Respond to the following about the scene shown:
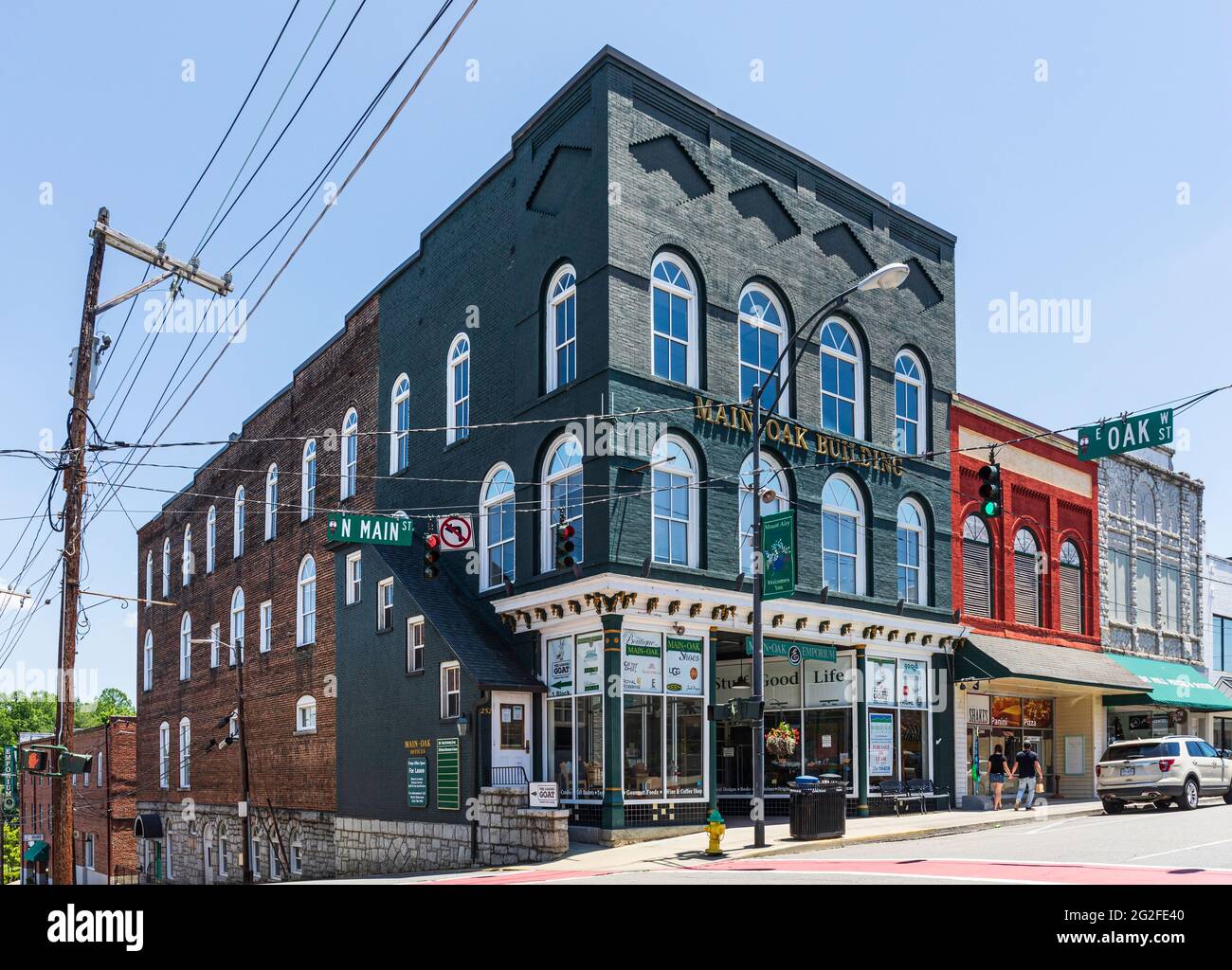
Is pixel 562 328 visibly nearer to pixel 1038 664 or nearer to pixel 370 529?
pixel 370 529

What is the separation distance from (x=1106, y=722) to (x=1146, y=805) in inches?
346

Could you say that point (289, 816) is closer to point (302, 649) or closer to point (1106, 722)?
point (302, 649)

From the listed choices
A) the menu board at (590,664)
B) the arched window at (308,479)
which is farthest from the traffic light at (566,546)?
the arched window at (308,479)

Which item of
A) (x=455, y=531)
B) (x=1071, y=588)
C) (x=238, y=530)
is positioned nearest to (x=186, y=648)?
(x=238, y=530)

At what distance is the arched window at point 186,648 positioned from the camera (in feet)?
158

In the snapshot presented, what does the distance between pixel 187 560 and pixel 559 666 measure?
29.8 meters

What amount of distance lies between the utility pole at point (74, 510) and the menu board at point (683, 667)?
11.1 meters

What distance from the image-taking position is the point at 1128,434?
19594 millimetres

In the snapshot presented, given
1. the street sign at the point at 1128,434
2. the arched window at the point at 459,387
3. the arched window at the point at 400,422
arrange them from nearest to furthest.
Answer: the street sign at the point at 1128,434 < the arched window at the point at 459,387 < the arched window at the point at 400,422

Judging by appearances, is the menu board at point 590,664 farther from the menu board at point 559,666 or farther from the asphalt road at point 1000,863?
the asphalt road at point 1000,863

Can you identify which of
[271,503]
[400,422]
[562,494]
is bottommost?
[562,494]

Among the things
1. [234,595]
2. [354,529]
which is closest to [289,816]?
[234,595]

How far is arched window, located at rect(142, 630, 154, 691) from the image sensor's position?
53.4 meters

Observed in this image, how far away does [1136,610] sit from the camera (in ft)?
130
